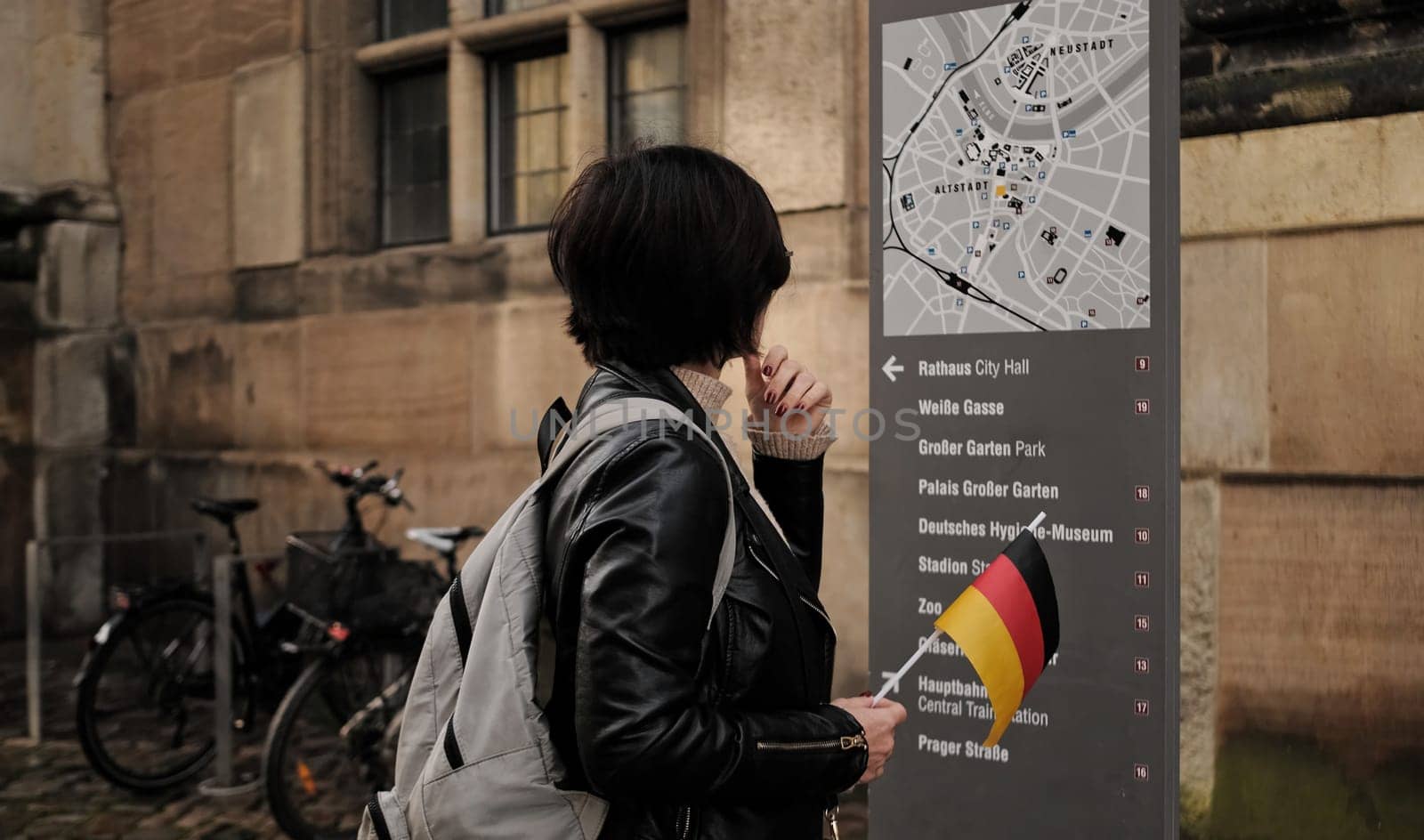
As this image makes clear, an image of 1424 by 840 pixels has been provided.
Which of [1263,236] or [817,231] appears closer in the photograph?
[1263,236]

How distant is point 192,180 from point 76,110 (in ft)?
3.16

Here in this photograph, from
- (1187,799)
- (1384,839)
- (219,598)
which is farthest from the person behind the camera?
(219,598)

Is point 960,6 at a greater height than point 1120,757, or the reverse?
point 960,6

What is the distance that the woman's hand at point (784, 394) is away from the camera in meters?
1.94

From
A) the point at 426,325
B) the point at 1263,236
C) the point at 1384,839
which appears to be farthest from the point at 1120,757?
the point at 426,325

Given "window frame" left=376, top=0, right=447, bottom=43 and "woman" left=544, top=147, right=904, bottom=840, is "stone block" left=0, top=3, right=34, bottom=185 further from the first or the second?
"woman" left=544, top=147, right=904, bottom=840

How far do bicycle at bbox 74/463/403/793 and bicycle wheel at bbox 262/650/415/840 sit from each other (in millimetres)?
494

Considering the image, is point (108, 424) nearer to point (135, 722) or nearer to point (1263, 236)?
point (135, 722)

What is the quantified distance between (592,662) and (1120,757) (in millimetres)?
1519

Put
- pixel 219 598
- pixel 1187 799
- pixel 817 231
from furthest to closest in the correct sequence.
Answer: pixel 219 598, pixel 817 231, pixel 1187 799

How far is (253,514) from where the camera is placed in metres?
6.89

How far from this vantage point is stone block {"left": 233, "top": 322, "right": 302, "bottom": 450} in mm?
6719

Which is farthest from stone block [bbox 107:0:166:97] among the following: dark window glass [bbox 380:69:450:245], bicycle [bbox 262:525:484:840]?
bicycle [bbox 262:525:484:840]

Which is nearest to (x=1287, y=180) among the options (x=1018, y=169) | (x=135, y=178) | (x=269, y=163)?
(x=1018, y=169)
